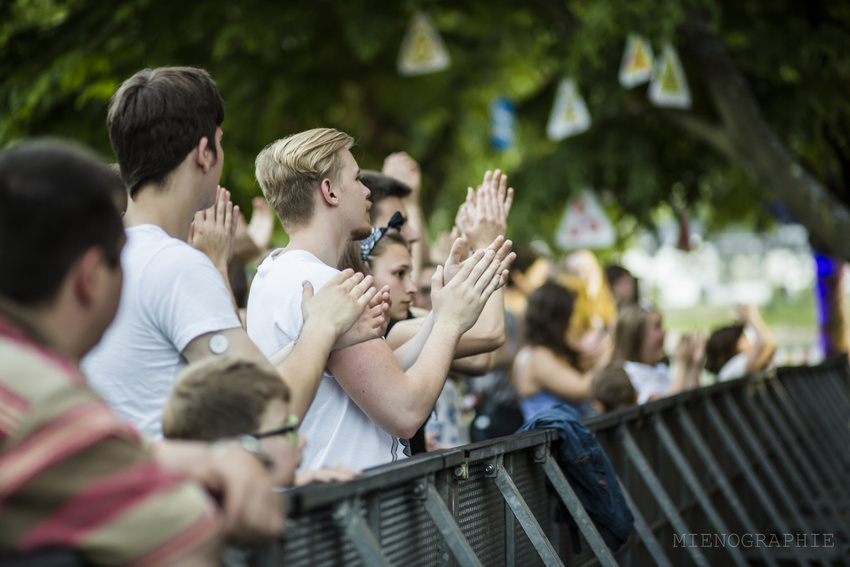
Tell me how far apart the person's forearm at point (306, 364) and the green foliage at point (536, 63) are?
6.33 meters

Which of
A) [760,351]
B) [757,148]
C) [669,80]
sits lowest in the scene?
[760,351]

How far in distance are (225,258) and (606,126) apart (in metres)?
7.76

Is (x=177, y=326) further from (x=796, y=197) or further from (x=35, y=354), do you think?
(x=796, y=197)

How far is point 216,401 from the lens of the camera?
1.83 metres

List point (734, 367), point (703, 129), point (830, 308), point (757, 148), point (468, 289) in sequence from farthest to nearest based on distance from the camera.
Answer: point (830, 308) < point (703, 129) < point (757, 148) < point (734, 367) < point (468, 289)

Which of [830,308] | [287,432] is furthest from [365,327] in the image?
[830,308]

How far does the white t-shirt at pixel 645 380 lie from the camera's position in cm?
588

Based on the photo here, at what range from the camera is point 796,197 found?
28.9 ft

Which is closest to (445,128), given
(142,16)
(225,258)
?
(142,16)

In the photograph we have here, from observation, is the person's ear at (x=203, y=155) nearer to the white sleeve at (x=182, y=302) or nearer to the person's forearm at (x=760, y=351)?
the white sleeve at (x=182, y=302)

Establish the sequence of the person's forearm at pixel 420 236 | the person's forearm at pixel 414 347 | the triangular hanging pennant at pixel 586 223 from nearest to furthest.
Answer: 1. the person's forearm at pixel 414 347
2. the person's forearm at pixel 420 236
3. the triangular hanging pennant at pixel 586 223

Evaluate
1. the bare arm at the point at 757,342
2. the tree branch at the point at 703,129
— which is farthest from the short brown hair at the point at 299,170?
the tree branch at the point at 703,129

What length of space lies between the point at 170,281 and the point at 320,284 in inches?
25.1

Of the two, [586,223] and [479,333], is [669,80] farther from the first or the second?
[479,333]
